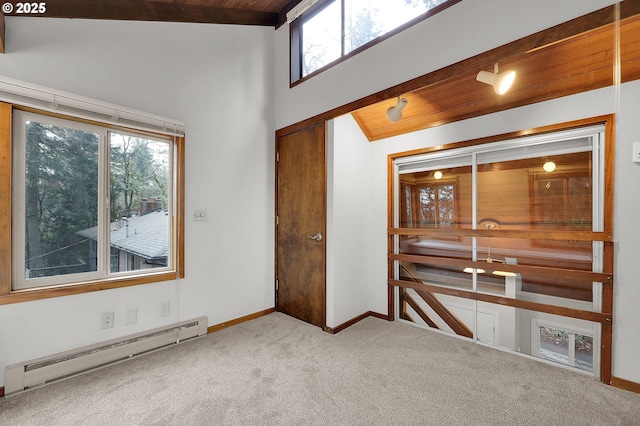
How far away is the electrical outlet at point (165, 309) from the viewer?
2.54 meters

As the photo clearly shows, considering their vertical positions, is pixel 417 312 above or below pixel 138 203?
below

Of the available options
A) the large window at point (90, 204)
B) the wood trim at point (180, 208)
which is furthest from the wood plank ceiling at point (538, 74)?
the large window at point (90, 204)

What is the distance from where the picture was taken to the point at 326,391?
1.89 metres

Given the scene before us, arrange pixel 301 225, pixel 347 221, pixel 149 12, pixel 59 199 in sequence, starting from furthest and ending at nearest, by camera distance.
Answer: pixel 301 225, pixel 347 221, pixel 149 12, pixel 59 199

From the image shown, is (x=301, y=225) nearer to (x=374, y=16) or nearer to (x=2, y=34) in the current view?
(x=374, y=16)

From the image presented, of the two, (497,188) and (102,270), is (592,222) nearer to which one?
(497,188)

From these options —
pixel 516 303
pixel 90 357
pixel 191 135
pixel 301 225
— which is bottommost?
pixel 90 357

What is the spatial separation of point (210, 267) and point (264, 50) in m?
2.65

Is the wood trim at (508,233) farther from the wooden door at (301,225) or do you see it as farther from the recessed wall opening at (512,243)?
the wooden door at (301,225)

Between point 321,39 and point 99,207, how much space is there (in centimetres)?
279

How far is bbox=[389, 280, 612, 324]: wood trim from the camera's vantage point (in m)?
2.03

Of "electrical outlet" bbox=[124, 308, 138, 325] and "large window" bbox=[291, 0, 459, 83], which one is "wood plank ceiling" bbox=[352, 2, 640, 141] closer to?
"large window" bbox=[291, 0, 459, 83]

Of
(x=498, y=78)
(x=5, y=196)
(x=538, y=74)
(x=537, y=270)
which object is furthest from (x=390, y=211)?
(x=5, y=196)

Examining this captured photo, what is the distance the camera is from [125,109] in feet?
7.53
